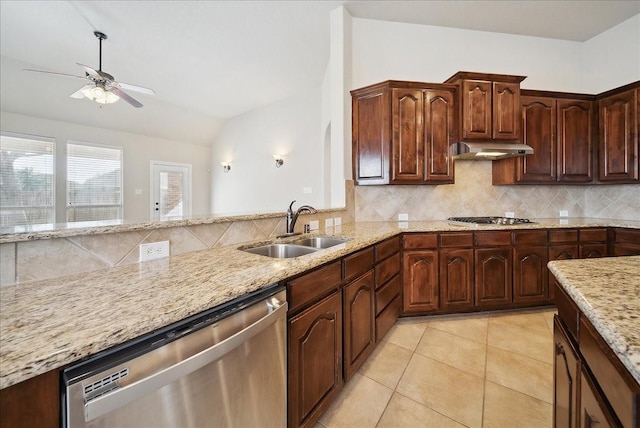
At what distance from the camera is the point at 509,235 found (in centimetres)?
247

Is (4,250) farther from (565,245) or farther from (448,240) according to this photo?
(565,245)

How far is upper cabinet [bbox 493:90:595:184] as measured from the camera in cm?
282

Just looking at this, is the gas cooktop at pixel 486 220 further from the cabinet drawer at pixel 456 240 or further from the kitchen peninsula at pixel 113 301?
the kitchen peninsula at pixel 113 301

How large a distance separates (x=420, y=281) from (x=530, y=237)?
3.89ft

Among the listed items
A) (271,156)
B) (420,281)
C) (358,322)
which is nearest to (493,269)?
(420,281)

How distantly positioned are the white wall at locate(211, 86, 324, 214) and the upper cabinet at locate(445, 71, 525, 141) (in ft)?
8.44

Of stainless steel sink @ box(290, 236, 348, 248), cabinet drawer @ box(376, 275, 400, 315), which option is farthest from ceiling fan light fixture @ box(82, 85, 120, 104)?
cabinet drawer @ box(376, 275, 400, 315)

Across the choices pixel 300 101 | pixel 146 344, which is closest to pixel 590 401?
pixel 146 344

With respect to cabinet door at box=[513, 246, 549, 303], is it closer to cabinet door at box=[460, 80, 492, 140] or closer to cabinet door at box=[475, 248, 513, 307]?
cabinet door at box=[475, 248, 513, 307]

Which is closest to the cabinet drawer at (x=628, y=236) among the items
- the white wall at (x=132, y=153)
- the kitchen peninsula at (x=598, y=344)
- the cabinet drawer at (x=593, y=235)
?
the cabinet drawer at (x=593, y=235)

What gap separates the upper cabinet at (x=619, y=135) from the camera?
261 centimetres

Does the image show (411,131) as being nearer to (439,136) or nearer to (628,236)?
(439,136)

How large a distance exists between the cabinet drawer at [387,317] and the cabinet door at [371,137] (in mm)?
1205

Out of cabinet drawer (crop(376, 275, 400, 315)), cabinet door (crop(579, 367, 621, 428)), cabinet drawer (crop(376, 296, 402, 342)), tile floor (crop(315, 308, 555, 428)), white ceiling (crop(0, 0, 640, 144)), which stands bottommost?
tile floor (crop(315, 308, 555, 428))
